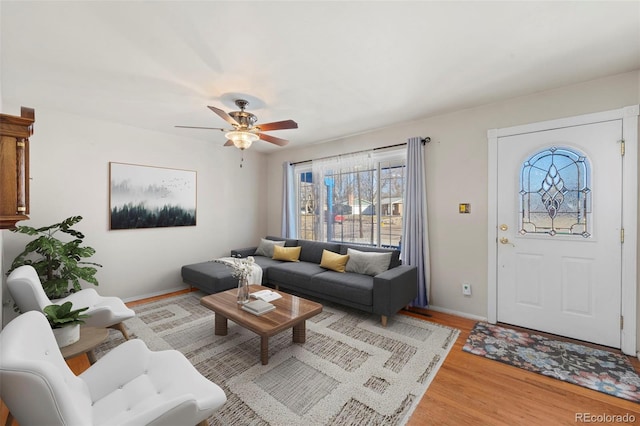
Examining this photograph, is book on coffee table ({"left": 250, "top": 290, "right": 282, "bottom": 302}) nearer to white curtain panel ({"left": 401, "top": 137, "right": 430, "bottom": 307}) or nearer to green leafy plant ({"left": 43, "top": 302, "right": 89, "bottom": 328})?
green leafy plant ({"left": 43, "top": 302, "right": 89, "bottom": 328})

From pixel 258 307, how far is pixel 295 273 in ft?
4.44

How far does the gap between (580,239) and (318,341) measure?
2859 millimetres

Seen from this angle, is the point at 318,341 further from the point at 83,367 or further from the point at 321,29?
the point at 321,29

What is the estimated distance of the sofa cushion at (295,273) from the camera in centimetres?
375

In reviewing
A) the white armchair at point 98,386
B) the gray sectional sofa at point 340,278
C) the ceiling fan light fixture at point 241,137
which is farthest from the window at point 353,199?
the white armchair at point 98,386

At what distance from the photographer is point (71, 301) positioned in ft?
8.23

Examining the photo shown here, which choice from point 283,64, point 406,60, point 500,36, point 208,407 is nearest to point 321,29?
point 283,64

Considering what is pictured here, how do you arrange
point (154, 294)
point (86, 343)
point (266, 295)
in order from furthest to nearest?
point (154, 294) → point (266, 295) → point (86, 343)

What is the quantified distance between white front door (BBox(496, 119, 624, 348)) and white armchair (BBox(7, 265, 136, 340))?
4.13 meters

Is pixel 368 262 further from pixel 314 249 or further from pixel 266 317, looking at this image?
pixel 266 317

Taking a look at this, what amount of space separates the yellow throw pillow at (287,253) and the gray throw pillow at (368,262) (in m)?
1.13

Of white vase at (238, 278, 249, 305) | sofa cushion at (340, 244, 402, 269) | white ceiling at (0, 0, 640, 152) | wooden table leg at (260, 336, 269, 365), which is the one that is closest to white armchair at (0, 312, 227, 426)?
wooden table leg at (260, 336, 269, 365)

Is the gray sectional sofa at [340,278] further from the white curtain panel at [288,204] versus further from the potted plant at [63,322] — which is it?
the potted plant at [63,322]

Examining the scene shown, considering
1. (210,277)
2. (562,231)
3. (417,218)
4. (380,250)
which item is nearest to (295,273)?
(210,277)
